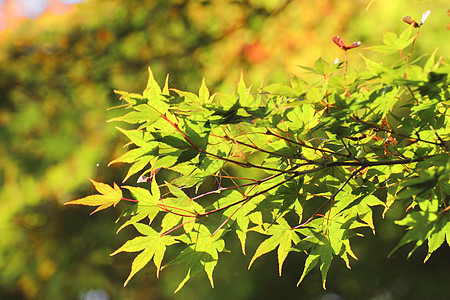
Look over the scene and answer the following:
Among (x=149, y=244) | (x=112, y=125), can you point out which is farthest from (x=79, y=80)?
(x=149, y=244)

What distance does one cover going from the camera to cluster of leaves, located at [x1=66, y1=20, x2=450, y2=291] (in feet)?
1.51

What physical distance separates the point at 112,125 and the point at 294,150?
2217mm

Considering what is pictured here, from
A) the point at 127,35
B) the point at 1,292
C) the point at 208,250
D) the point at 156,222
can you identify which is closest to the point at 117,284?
the point at 156,222

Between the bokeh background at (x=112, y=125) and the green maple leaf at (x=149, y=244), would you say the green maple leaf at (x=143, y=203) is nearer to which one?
the green maple leaf at (x=149, y=244)

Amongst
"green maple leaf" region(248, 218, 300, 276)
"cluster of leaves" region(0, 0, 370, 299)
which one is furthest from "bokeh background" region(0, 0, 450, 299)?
"green maple leaf" region(248, 218, 300, 276)

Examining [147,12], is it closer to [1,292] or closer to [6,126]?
[6,126]

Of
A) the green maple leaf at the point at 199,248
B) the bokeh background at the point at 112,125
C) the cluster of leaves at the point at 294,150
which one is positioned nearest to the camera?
the cluster of leaves at the point at 294,150

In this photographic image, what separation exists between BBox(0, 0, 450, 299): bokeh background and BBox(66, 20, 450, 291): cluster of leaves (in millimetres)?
1908

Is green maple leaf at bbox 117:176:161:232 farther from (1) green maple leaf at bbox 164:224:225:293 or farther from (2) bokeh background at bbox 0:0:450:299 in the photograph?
(2) bokeh background at bbox 0:0:450:299

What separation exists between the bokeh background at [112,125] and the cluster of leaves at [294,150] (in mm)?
1908

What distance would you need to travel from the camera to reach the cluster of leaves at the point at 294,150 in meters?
0.46

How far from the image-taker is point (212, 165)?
1.73 feet

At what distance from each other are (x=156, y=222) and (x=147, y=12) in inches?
59.5

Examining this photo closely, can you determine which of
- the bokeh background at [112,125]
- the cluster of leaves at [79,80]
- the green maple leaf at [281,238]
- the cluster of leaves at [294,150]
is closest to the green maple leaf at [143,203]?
the cluster of leaves at [294,150]
